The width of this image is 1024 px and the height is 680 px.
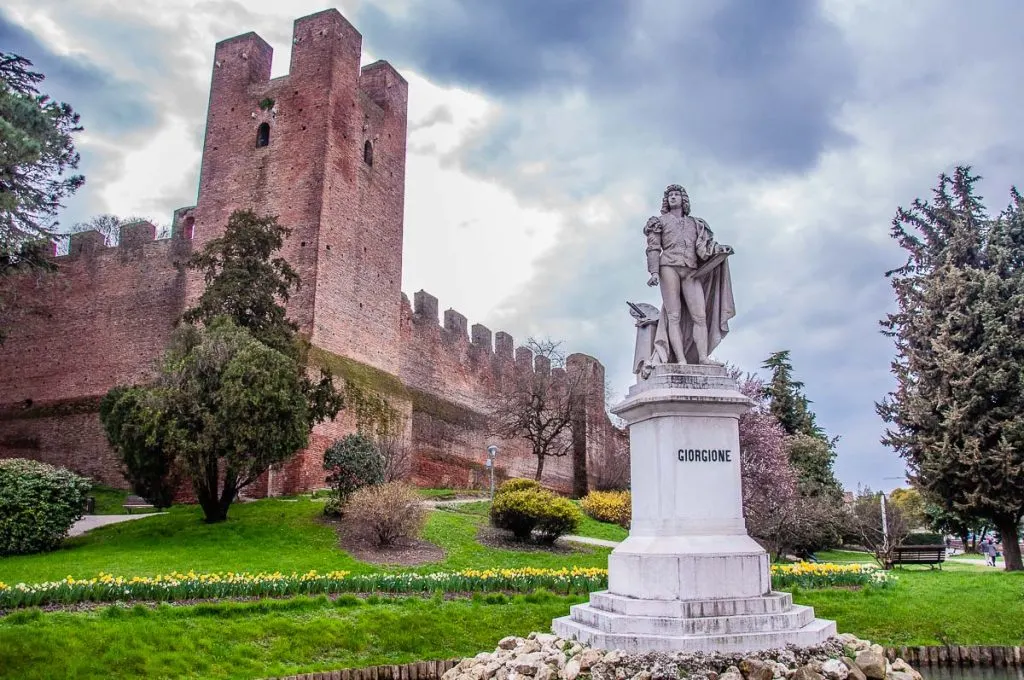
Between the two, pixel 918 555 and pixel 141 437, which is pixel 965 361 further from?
pixel 141 437

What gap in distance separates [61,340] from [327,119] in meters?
15.2

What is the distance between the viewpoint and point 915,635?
9.04m

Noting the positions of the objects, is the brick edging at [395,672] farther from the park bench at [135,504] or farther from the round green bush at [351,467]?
the park bench at [135,504]

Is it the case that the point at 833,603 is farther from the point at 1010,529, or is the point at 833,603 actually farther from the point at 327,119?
the point at 327,119

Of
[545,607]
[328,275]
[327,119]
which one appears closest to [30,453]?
[328,275]

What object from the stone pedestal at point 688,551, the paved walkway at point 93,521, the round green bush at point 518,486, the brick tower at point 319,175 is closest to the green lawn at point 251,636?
the stone pedestal at point 688,551

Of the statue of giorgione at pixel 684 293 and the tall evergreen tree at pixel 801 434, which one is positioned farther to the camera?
the tall evergreen tree at pixel 801 434

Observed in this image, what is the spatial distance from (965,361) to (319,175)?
18661 mm

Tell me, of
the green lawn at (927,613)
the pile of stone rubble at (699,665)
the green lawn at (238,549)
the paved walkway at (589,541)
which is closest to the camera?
the pile of stone rubble at (699,665)

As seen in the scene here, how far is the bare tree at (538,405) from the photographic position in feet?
104

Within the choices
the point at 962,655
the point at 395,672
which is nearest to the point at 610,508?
the point at 962,655

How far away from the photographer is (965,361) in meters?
18.2

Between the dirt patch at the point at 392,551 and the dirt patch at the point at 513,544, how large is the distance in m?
1.59

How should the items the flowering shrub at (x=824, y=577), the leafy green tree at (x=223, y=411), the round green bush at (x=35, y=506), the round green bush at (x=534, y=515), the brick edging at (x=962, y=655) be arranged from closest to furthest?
the brick edging at (x=962, y=655) → the flowering shrub at (x=824, y=577) → the round green bush at (x=35, y=506) → the leafy green tree at (x=223, y=411) → the round green bush at (x=534, y=515)
